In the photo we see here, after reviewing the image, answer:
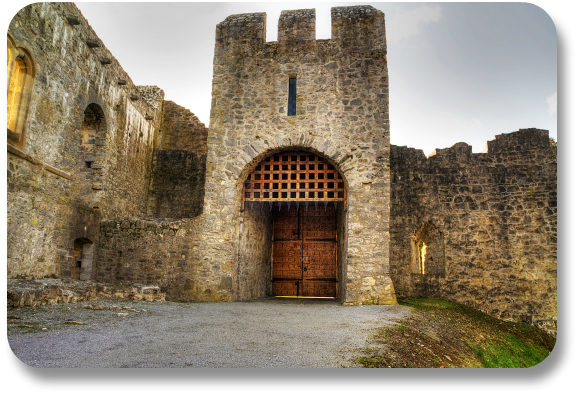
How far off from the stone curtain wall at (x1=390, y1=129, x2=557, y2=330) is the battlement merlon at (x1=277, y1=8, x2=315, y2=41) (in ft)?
14.4

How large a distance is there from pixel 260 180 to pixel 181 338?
587 cm

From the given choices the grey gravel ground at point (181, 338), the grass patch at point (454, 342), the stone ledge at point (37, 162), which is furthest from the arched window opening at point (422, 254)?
the stone ledge at point (37, 162)

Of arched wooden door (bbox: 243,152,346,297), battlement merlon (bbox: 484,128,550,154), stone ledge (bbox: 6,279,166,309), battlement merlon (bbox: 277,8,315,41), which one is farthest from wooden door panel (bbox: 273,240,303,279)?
battlement merlon (bbox: 484,128,550,154)

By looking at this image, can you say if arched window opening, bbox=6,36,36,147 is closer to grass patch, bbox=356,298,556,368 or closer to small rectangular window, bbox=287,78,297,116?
small rectangular window, bbox=287,78,297,116

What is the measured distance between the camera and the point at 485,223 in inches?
439

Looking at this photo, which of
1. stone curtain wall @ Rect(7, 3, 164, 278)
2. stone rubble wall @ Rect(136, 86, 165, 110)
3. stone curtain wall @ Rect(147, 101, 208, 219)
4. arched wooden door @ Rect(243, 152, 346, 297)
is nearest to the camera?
stone curtain wall @ Rect(7, 3, 164, 278)

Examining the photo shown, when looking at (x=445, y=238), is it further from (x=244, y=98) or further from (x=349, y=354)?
(x=349, y=354)

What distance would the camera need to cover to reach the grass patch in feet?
13.5

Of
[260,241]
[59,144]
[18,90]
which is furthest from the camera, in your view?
[260,241]

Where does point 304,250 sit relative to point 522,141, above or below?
below

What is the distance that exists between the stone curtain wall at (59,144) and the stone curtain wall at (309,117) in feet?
8.81

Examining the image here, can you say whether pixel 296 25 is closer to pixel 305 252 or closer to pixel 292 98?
pixel 292 98

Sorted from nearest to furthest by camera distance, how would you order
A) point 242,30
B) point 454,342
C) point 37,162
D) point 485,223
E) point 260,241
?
1. point 454,342
2. point 37,162
3. point 242,30
4. point 485,223
5. point 260,241

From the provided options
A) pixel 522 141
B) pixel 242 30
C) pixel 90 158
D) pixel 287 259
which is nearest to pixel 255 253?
pixel 287 259
